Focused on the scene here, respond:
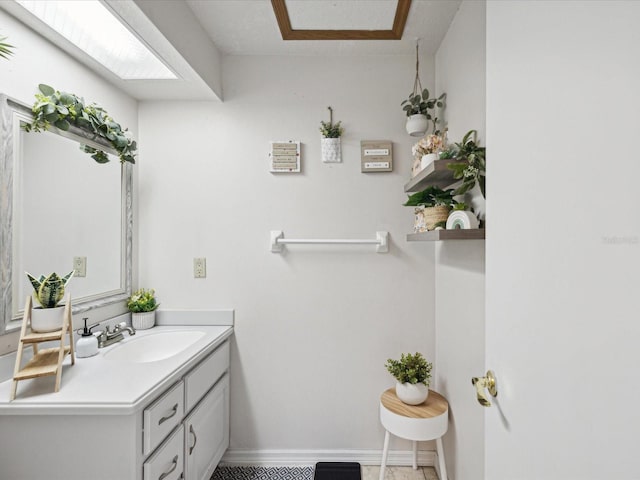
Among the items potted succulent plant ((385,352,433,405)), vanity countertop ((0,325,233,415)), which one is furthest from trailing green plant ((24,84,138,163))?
potted succulent plant ((385,352,433,405))

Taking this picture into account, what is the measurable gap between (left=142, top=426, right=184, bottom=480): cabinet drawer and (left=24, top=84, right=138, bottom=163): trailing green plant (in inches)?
53.1

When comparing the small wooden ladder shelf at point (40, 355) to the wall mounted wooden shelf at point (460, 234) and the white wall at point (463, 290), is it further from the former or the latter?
the white wall at point (463, 290)

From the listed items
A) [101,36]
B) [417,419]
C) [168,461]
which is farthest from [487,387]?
[101,36]

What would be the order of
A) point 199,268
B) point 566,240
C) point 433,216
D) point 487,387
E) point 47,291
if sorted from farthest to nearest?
point 199,268, point 433,216, point 47,291, point 487,387, point 566,240

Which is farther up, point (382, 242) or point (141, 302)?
point (382, 242)

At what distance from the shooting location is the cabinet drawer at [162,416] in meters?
1.09

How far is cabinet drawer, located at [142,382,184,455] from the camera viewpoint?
1090mm

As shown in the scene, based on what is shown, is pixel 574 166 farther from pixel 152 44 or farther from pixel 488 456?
pixel 152 44

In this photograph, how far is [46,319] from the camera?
1.13 m

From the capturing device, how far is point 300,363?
1874mm

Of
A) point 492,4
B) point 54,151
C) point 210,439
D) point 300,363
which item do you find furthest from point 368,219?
point 54,151

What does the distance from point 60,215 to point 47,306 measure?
46 centimetres

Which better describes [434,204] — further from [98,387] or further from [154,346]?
[154,346]

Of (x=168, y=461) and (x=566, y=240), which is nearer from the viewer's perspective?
(x=566, y=240)
